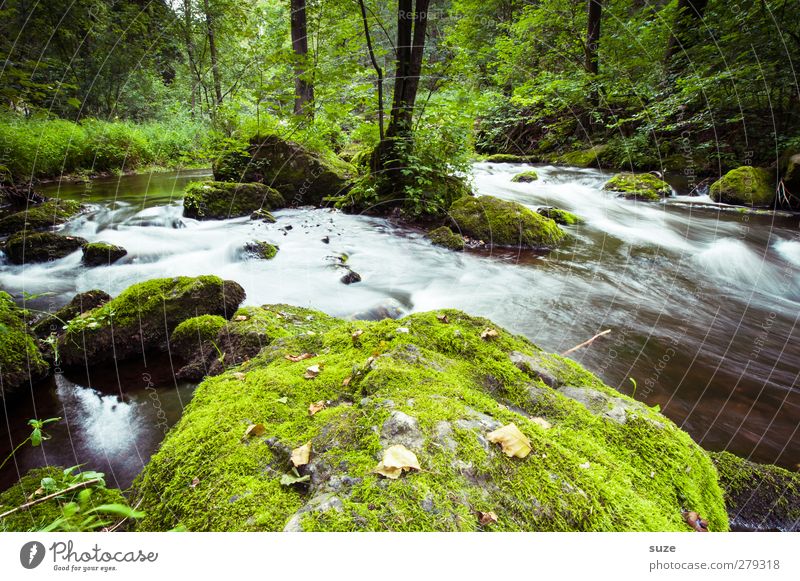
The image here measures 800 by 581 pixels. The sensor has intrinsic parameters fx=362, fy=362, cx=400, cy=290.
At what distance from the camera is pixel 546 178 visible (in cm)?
1485

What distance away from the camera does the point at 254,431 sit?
1.68 m

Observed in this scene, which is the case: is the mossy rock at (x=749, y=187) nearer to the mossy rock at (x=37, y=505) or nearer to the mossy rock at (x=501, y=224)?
the mossy rock at (x=501, y=224)

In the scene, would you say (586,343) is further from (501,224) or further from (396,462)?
(396,462)

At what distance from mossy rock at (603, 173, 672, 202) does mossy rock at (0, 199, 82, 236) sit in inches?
647

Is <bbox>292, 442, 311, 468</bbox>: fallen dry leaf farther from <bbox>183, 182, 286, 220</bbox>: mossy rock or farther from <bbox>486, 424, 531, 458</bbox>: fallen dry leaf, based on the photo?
<bbox>183, 182, 286, 220</bbox>: mossy rock

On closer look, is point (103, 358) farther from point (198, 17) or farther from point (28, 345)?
point (198, 17)

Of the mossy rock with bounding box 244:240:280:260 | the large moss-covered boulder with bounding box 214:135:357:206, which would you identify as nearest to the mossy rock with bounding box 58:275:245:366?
the mossy rock with bounding box 244:240:280:260

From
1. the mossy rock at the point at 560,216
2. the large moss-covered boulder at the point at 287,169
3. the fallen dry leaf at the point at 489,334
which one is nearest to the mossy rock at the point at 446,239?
the mossy rock at the point at 560,216

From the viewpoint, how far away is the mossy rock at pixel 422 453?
125 cm

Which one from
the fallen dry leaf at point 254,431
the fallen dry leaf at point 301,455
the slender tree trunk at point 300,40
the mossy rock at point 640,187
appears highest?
the slender tree trunk at point 300,40

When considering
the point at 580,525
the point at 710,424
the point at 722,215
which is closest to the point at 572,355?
the point at 710,424

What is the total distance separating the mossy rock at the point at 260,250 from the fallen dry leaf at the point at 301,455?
6.91 metres

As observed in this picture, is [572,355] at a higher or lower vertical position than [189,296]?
lower

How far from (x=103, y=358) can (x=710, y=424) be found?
21.8ft
